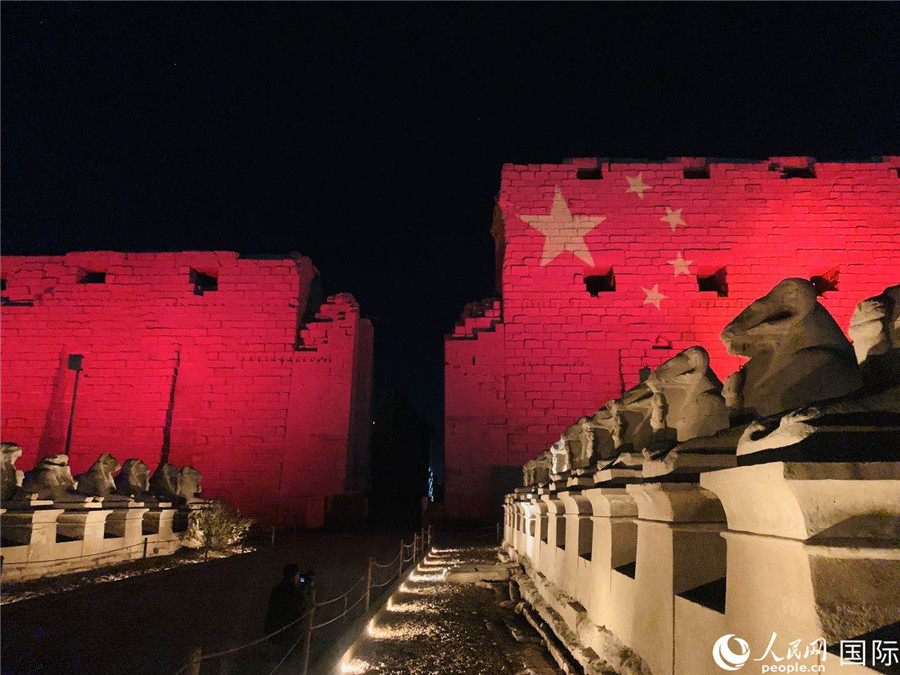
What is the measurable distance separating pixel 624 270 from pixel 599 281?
1400 mm

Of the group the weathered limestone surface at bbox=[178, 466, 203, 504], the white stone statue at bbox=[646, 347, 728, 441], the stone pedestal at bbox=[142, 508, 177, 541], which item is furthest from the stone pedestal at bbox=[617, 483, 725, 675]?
the weathered limestone surface at bbox=[178, 466, 203, 504]

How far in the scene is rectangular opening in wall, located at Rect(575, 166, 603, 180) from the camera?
1797 cm

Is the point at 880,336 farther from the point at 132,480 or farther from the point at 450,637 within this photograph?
the point at 132,480

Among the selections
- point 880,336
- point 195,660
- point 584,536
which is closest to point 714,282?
point 584,536

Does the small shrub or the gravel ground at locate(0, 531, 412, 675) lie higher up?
the small shrub

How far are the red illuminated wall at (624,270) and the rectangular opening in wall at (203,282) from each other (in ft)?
25.2

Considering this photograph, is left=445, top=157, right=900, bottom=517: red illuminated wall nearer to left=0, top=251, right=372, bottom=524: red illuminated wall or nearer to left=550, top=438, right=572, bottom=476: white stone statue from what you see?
left=0, top=251, right=372, bottom=524: red illuminated wall

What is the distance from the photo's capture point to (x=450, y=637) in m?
5.68

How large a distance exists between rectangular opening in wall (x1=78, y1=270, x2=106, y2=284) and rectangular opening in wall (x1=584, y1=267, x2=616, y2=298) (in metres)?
14.2

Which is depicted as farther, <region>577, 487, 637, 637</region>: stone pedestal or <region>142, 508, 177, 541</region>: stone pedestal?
<region>142, 508, 177, 541</region>: stone pedestal

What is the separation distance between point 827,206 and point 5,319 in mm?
23205

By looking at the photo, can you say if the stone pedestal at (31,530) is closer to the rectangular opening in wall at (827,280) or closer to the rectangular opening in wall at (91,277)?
the rectangular opening in wall at (91,277)

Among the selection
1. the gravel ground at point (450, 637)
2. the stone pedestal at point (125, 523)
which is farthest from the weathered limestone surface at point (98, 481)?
the gravel ground at point (450, 637)

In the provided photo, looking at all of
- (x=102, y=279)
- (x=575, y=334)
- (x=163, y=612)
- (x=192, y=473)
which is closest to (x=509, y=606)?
(x=163, y=612)
